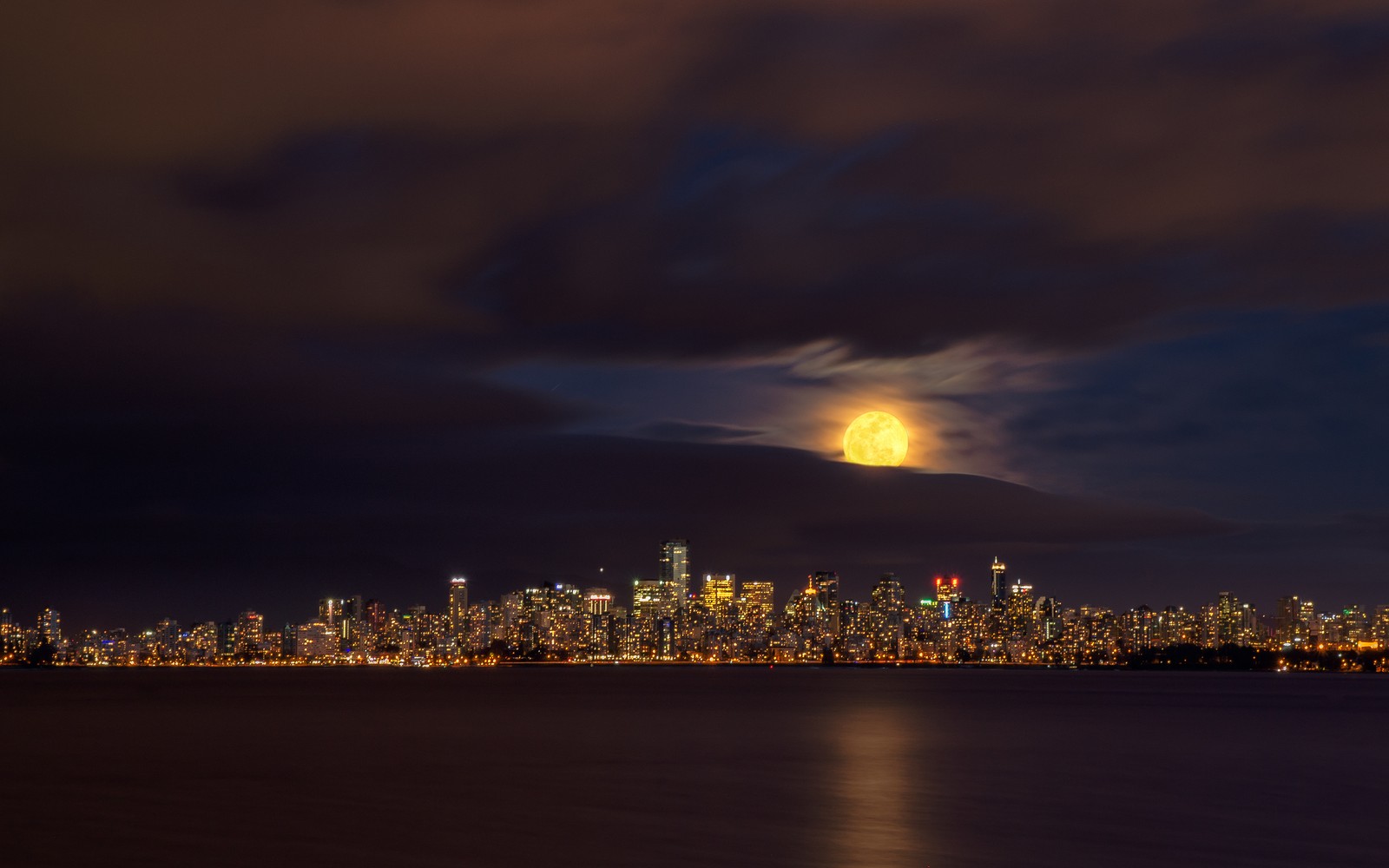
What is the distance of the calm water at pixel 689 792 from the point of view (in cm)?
4944

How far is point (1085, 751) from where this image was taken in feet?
307

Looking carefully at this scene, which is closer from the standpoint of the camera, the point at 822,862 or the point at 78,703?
the point at 822,862

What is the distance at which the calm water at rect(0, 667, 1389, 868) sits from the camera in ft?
162

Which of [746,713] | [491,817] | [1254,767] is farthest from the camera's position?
[746,713]

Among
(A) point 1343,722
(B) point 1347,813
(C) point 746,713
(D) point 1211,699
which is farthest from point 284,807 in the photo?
(D) point 1211,699

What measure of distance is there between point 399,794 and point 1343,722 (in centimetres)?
10678

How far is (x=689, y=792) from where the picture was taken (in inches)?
2685

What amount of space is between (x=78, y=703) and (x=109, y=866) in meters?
142

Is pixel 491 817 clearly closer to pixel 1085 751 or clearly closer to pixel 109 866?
pixel 109 866

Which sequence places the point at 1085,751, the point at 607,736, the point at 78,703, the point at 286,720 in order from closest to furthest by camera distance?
the point at 1085,751 < the point at 607,736 < the point at 286,720 < the point at 78,703

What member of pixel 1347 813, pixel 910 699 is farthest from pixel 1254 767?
pixel 910 699

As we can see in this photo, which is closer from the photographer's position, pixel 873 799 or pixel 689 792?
pixel 873 799

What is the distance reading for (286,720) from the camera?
130 m

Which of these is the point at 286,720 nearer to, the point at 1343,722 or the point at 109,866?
the point at 109,866
